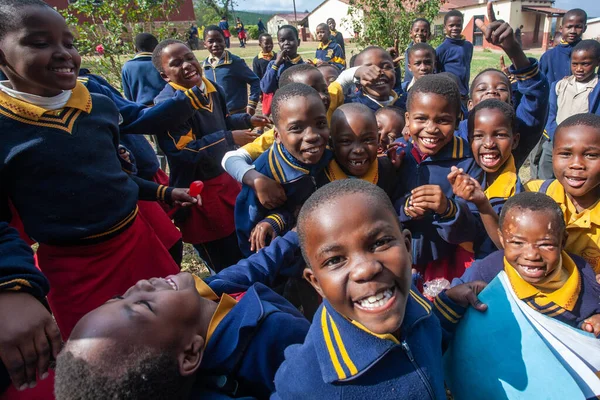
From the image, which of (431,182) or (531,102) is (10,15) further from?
(531,102)

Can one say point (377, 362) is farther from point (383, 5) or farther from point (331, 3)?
point (331, 3)

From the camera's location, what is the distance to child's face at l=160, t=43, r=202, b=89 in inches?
101

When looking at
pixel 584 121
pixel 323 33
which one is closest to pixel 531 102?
pixel 584 121

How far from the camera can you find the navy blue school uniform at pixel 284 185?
185 centimetres

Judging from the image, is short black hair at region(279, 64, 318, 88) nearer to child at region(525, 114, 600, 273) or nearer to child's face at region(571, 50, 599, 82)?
child at region(525, 114, 600, 273)

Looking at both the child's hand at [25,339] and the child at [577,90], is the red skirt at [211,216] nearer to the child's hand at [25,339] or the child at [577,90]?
the child's hand at [25,339]

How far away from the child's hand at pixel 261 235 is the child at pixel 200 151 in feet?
3.09

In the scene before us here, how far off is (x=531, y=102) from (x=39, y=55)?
7.71 ft

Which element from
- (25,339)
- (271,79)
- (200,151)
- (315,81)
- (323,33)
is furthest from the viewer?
(323,33)

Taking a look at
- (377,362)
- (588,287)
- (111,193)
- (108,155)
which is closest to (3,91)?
(108,155)

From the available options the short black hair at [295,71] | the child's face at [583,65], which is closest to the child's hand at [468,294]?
the short black hair at [295,71]

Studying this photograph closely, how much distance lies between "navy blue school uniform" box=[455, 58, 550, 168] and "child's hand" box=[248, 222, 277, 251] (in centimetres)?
117

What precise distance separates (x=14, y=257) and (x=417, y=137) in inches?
69.8

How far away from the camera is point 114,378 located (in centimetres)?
92
